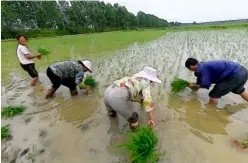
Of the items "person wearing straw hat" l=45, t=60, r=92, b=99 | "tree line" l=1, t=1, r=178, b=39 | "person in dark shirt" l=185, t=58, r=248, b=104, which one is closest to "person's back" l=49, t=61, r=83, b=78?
"person wearing straw hat" l=45, t=60, r=92, b=99

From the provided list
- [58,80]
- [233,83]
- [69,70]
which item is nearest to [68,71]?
[69,70]

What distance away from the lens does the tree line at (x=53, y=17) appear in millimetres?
30141

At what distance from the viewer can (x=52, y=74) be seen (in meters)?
4.65

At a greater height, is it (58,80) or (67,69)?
(67,69)

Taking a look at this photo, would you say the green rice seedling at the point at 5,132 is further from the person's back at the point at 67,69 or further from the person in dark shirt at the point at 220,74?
the person in dark shirt at the point at 220,74

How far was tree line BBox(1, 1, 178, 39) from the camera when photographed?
3014 centimetres

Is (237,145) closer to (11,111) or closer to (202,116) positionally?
(202,116)

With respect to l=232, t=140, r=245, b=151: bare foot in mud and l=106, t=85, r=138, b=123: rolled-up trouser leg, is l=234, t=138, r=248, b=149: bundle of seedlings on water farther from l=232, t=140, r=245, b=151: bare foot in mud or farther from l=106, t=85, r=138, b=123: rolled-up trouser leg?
l=106, t=85, r=138, b=123: rolled-up trouser leg

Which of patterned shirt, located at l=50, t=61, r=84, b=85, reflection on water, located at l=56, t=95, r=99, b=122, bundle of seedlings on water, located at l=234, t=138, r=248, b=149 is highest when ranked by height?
patterned shirt, located at l=50, t=61, r=84, b=85

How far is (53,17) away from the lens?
1465 inches

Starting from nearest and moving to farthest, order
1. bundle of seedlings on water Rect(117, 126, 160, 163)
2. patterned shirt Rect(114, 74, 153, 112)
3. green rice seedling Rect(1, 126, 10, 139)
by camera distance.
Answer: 1. bundle of seedlings on water Rect(117, 126, 160, 163)
2. patterned shirt Rect(114, 74, 153, 112)
3. green rice seedling Rect(1, 126, 10, 139)

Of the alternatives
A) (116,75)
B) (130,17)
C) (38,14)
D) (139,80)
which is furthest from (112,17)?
(139,80)

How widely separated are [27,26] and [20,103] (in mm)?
35119

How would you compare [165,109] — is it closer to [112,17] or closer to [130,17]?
[112,17]
